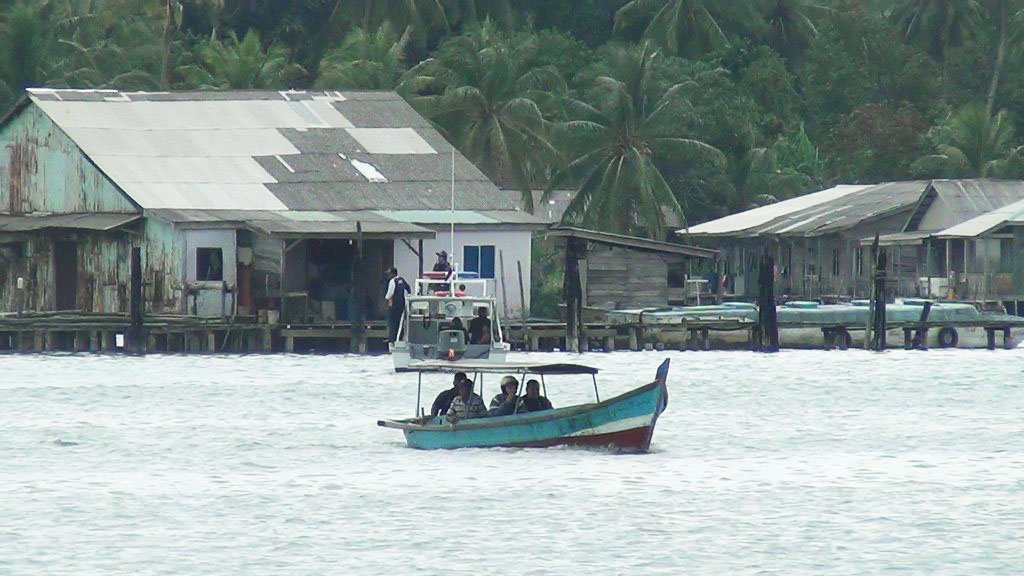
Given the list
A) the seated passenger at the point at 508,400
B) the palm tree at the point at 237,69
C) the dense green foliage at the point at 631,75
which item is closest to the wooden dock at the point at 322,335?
the dense green foliage at the point at 631,75

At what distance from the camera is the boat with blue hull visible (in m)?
33.6

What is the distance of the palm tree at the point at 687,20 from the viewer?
90625mm

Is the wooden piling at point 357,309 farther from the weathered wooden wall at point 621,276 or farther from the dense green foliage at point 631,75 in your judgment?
the dense green foliage at point 631,75

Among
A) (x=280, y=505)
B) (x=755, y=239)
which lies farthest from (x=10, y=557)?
(x=755, y=239)

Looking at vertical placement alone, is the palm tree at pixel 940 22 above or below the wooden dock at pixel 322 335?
above

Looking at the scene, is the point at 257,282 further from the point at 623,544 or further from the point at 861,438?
the point at 623,544

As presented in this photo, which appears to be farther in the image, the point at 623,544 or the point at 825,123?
the point at 825,123

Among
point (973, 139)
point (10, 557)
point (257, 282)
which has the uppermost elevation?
point (973, 139)

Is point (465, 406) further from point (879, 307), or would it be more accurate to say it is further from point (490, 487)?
point (879, 307)

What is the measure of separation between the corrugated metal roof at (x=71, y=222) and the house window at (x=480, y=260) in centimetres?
811

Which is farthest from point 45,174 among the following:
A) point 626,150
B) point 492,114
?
point 626,150

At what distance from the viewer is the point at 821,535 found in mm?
28297

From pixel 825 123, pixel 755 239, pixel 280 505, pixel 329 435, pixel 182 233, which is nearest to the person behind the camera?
pixel 280 505

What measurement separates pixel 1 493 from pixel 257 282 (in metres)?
24.5
